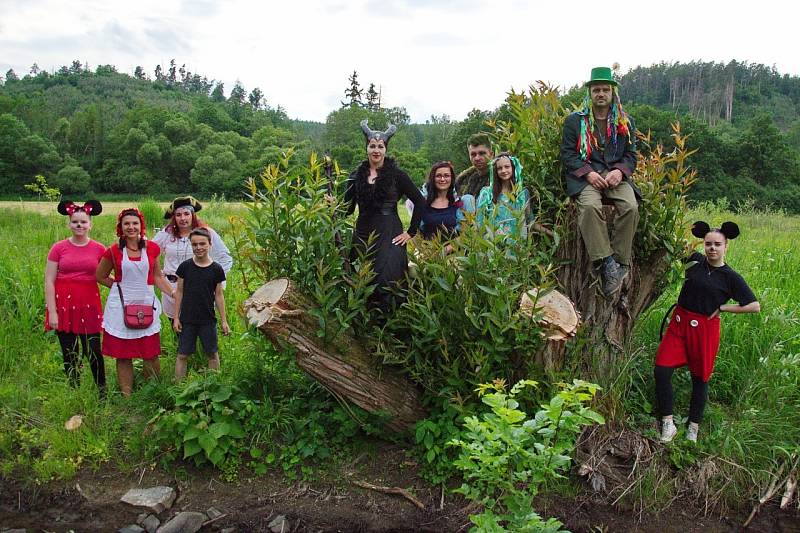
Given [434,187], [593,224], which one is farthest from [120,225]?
[593,224]

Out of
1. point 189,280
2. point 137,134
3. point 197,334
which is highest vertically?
point 137,134

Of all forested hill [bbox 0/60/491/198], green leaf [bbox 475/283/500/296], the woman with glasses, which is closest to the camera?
green leaf [bbox 475/283/500/296]

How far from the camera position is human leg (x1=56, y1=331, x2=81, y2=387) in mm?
5297

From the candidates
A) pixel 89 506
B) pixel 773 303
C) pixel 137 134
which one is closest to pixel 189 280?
pixel 89 506

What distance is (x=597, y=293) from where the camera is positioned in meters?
4.78

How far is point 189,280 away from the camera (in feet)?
16.6

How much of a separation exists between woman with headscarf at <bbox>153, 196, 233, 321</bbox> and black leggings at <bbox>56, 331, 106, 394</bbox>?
0.74m

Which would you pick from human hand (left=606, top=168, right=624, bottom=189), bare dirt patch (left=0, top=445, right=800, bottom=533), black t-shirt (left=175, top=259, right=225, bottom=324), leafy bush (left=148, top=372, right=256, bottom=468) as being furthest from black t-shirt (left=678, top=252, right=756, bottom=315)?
black t-shirt (left=175, top=259, right=225, bottom=324)

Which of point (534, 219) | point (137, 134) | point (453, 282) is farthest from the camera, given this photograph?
point (137, 134)

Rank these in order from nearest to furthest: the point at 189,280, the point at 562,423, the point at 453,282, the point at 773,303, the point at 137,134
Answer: the point at 562,423, the point at 453,282, the point at 189,280, the point at 773,303, the point at 137,134

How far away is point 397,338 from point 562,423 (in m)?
2.01

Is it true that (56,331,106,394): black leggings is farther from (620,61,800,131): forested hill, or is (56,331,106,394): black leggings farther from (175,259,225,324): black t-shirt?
(620,61,800,131): forested hill

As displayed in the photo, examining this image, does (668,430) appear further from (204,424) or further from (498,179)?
(204,424)

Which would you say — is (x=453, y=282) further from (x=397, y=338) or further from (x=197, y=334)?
(x=197, y=334)
